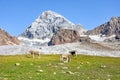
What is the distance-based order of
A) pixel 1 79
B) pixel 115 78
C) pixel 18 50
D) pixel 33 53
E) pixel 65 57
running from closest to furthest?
pixel 1 79
pixel 115 78
pixel 65 57
pixel 33 53
pixel 18 50

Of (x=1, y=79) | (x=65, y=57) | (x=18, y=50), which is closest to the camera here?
(x=1, y=79)

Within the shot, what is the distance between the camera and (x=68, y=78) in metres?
41.1

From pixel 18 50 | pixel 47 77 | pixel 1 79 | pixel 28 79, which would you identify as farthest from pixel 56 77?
pixel 18 50

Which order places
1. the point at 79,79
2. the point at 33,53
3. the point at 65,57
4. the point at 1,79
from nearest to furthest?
the point at 1,79 < the point at 79,79 < the point at 65,57 < the point at 33,53

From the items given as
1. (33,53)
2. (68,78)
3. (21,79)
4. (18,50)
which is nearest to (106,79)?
(68,78)

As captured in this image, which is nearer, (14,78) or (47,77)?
(14,78)

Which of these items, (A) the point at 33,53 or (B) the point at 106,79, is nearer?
(B) the point at 106,79

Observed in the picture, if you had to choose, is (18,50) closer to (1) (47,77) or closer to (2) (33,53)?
(2) (33,53)

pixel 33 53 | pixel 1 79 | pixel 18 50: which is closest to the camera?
pixel 1 79

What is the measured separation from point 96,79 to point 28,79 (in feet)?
25.8

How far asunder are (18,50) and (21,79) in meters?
106

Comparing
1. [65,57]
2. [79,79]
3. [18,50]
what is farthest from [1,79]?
[18,50]

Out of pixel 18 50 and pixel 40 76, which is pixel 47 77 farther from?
pixel 18 50

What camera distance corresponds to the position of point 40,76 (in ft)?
137
